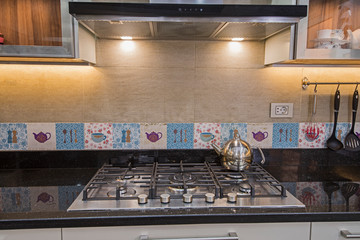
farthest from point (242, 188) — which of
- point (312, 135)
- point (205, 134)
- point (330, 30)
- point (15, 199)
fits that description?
point (15, 199)

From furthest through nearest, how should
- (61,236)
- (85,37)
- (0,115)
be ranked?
(0,115)
(85,37)
(61,236)

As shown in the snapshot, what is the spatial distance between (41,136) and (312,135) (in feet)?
5.10

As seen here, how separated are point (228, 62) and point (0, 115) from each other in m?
1.30

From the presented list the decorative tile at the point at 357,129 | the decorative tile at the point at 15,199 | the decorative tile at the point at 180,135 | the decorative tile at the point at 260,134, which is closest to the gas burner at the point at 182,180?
the decorative tile at the point at 180,135

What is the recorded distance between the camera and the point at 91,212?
112cm

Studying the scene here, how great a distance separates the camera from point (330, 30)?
54.7 inches

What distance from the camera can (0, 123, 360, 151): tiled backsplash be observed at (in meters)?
1.66

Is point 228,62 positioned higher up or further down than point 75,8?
further down

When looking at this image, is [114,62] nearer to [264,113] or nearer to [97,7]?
[97,7]

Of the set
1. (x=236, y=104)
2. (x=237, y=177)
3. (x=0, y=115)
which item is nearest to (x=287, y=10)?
(x=236, y=104)

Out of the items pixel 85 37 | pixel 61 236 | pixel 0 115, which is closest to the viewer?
pixel 61 236

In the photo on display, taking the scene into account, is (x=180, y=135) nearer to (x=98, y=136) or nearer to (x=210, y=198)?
(x=98, y=136)

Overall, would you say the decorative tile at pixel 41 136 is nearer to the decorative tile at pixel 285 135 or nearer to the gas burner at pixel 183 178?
the gas burner at pixel 183 178

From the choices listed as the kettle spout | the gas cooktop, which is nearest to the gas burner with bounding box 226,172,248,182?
the gas cooktop
